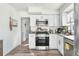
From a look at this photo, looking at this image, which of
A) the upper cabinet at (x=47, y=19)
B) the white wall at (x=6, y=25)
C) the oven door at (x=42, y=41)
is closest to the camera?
the white wall at (x=6, y=25)

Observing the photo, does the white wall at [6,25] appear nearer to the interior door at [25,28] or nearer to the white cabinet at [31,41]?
the interior door at [25,28]

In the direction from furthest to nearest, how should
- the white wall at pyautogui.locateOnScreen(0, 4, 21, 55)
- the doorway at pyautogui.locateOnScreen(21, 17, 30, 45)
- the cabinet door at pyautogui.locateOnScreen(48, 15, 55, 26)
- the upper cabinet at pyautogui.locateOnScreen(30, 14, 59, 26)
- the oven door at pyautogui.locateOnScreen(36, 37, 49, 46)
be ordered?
the cabinet door at pyautogui.locateOnScreen(48, 15, 55, 26) < the upper cabinet at pyautogui.locateOnScreen(30, 14, 59, 26) < the doorway at pyautogui.locateOnScreen(21, 17, 30, 45) < the oven door at pyautogui.locateOnScreen(36, 37, 49, 46) < the white wall at pyautogui.locateOnScreen(0, 4, 21, 55)

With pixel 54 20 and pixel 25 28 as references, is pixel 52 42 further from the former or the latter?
pixel 25 28

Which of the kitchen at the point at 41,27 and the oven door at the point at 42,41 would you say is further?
the oven door at the point at 42,41

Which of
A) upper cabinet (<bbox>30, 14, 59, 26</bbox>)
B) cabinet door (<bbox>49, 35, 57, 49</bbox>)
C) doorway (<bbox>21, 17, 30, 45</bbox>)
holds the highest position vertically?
upper cabinet (<bbox>30, 14, 59, 26</bbox>)

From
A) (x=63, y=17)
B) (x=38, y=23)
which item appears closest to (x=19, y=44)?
(x=38, y=23)

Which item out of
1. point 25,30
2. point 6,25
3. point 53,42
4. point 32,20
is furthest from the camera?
point 32,20

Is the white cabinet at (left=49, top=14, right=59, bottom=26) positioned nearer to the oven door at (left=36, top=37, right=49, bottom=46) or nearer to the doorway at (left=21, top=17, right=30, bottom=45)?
the oven door at (left=36, top=37, right=49, bottom=46)

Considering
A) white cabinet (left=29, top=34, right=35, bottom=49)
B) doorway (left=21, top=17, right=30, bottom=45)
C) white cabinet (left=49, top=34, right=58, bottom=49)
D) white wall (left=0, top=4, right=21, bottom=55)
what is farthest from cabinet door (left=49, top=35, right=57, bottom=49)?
white wall (left=0, top=4, right=21, bottom=55)

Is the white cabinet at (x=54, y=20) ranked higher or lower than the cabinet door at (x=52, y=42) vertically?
higher

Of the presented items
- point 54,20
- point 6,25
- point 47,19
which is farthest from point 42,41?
point 6,25

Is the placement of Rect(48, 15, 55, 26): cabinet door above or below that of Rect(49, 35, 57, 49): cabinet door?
above

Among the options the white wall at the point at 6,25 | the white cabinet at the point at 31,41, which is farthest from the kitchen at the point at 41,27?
the white wall at the point at 6,25

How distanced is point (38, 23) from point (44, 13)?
452 mm
